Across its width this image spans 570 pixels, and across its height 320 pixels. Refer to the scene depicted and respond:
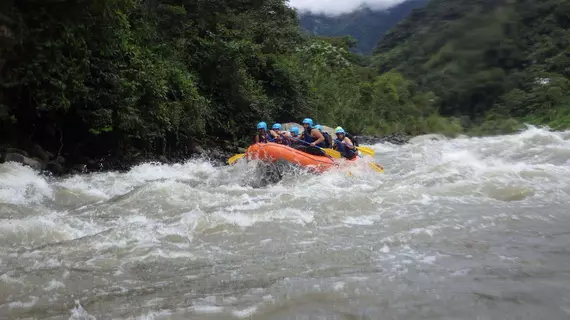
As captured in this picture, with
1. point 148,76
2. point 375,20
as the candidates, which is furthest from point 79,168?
point 375,20

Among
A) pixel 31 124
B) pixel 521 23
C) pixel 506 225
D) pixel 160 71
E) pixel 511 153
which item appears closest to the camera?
pixel 521 23

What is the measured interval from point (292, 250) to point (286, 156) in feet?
16.2

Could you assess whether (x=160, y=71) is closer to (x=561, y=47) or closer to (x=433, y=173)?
(x=433, y=173)

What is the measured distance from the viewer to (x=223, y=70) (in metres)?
16.0

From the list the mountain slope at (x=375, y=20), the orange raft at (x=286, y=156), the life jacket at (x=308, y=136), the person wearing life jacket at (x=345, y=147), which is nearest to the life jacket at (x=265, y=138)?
the life jacket at (x=308, y=136)

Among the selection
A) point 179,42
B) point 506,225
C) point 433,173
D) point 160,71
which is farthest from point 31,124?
point 506,225

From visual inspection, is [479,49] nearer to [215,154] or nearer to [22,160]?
[22,160]

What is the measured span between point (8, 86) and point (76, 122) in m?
1.96

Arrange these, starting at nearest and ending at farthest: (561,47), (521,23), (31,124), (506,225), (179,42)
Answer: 1. (521,23)
2. (506,225)
3. (561,47)
4. (31,124)
5. (179,42)

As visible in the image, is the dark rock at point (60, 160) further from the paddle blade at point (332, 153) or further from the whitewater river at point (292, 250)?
the paddle blade at point (332, 153)

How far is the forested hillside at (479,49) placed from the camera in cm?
538

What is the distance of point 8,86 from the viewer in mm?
9609

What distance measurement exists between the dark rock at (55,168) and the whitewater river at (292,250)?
1.53 m

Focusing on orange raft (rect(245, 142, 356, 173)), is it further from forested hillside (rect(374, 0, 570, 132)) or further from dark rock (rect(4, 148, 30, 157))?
dark rock (rect(4, 148, 30, 157))
